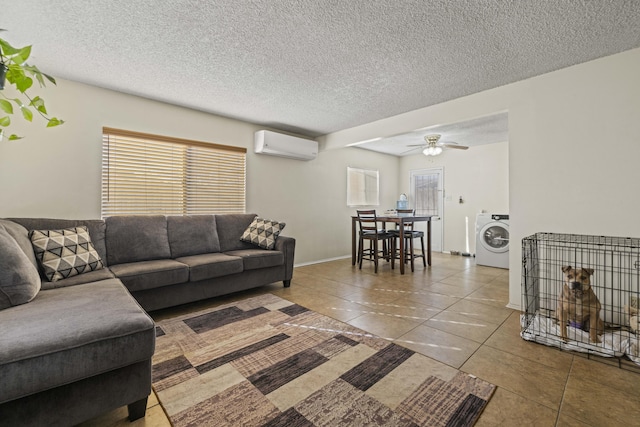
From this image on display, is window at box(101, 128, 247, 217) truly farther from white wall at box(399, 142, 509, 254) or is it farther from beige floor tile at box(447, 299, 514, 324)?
white wall at box(399, 142, 509, 254)

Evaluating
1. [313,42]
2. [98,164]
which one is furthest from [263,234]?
[313,42]

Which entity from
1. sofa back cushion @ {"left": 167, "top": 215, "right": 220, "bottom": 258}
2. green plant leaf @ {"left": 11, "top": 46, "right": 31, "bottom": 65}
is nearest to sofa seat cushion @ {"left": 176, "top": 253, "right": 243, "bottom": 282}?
sofa back cushion @ {"left": 167, "top": 215, "right": 220, "bottom": 258}

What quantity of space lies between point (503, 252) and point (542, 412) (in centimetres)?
377

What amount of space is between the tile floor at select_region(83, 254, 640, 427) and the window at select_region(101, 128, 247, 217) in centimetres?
134

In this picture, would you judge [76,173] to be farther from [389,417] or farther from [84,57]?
[389,417]

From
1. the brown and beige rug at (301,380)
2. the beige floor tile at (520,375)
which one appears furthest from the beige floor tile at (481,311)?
the brown and beige rug at (301,380)

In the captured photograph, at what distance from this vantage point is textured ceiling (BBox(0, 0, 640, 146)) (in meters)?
1.83

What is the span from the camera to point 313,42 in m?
2.20

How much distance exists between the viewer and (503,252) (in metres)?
4.64

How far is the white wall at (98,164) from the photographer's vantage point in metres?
2.66

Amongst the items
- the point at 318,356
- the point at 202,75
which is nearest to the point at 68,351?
the point at 318,356

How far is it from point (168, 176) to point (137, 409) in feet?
9.08

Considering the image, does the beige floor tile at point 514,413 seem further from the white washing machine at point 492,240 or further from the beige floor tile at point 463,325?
the white washing machine at point 492,240

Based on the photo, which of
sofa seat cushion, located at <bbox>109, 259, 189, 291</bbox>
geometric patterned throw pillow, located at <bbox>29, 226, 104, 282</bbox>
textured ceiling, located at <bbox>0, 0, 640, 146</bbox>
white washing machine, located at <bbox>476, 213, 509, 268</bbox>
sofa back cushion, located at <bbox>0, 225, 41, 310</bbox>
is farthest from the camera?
white washing machine, located at <bbox>476, 213, 509, 268</bbox>
